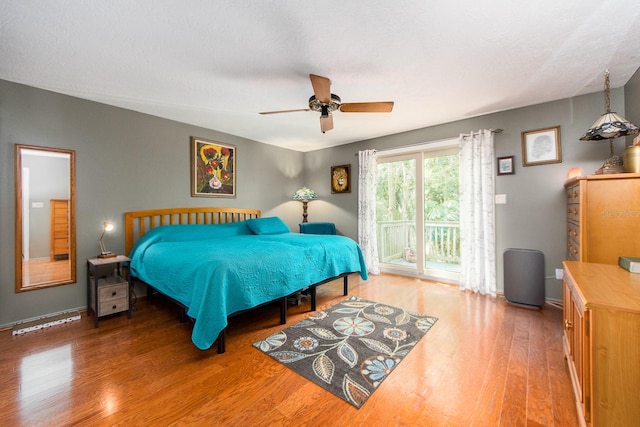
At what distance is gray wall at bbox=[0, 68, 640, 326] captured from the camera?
2.52m

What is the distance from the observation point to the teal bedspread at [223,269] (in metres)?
1.94

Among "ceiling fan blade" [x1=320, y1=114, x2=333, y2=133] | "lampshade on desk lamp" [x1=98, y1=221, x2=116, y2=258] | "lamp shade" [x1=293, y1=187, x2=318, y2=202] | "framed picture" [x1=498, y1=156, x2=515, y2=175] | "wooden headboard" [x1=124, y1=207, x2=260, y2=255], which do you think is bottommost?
"lampshade on desk lamp" [x1=98, y1=221, x2=116, y2=258]

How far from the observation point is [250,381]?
171cm

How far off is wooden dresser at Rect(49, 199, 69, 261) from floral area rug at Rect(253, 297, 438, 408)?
2.50 metres

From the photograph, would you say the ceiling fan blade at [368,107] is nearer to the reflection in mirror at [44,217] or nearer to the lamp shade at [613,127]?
the lamp shade at [613,127]

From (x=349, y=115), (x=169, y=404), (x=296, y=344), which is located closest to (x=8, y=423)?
(x=169, y=404)

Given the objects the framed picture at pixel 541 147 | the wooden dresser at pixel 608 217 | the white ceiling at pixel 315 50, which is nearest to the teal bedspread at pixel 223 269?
the white ceiling at pixel 315 50

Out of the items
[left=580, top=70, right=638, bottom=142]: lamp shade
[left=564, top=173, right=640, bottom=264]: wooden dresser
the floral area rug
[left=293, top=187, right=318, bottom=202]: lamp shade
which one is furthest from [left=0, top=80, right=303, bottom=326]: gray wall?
[left=580, top=70, right=638, bottom=142]: lamp shade

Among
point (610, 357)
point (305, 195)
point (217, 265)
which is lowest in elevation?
point (610, 357)

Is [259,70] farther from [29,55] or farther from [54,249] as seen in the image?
[54,249]

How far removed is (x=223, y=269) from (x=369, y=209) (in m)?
3.06

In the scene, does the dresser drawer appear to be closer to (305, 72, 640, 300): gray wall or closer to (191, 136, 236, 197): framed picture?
(191, 136, 236, 197): framed picture

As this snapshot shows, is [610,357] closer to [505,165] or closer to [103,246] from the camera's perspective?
[505,165]

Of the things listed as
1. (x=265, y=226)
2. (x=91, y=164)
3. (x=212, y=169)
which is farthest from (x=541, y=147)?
(x=91, y=164)
